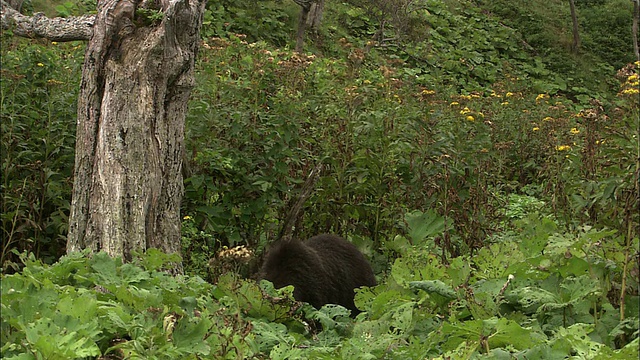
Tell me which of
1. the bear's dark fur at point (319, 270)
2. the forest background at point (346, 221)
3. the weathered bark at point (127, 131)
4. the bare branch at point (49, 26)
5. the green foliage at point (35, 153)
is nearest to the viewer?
the forest background at point (346, 221)

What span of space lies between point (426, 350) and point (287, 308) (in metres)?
0.98

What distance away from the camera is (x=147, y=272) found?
3.77m

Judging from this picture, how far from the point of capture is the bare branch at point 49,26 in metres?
5.84

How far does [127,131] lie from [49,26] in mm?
1434

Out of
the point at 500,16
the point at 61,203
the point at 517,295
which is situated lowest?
the point at 61,203

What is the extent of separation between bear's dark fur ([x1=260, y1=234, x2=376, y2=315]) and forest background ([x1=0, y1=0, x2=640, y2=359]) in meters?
0.34

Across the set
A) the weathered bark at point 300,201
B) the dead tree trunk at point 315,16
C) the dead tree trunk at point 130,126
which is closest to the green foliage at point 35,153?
the dead tree trunk at point 130,126

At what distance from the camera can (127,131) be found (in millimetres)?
5305

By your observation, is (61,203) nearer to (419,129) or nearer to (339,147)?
(339,147)

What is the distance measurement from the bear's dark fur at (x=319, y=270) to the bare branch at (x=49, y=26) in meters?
2.14

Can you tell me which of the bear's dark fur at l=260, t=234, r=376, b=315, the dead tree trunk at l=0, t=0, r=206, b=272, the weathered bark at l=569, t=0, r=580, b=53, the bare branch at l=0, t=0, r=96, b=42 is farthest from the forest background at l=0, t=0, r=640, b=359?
the weathered bark at l=569, t=0, r=580, b=53

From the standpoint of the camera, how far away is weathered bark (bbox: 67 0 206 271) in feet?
17.3

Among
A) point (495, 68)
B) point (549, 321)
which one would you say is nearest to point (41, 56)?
point (549, 321)

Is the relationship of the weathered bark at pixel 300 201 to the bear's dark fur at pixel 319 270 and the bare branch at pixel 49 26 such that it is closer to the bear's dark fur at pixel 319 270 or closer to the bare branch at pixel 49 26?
the bear's dark fur at pixel 319 270
